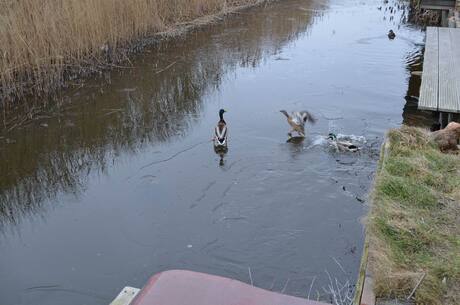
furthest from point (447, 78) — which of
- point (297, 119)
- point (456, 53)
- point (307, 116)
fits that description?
point (297, 119)

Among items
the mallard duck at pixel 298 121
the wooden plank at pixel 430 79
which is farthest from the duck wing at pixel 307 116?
the wooden plank at pixel 430 79

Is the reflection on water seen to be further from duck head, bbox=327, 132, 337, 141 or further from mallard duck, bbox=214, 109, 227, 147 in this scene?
duck head, bbox=327, 132, 337, 141

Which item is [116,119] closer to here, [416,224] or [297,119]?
[297,119]

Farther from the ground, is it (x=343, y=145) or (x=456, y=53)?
(x=456, y=53)

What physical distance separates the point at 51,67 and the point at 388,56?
7.40 metres

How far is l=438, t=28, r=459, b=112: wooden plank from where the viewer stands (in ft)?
21.3

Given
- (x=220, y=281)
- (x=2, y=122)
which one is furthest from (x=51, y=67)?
(x=220, y=281)

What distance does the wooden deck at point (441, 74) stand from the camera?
653cm

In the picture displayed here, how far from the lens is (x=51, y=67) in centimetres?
864

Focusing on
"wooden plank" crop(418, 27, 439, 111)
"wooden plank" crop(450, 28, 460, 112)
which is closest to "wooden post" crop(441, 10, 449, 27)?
"wooden plank" crop(450, 28, 460, 112)

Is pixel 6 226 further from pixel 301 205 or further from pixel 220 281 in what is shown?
pixel 220 281

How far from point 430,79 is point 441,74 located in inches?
14.3

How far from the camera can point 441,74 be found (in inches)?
303

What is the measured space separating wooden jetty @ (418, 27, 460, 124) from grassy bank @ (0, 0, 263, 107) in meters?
6.09
